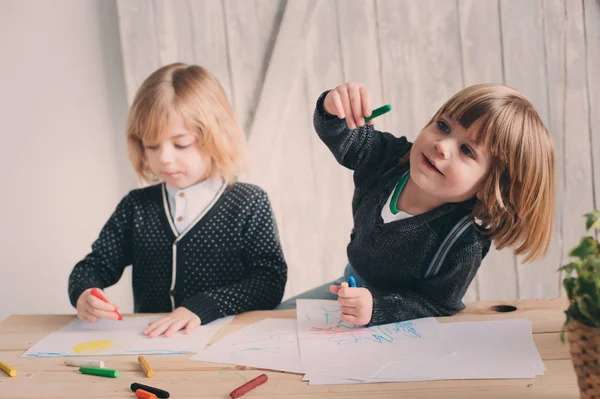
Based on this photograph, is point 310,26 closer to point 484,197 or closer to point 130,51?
point 130,51

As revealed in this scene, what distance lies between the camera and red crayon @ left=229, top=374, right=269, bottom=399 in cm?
91

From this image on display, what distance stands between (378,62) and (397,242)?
0.75 metres

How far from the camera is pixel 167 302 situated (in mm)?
1533

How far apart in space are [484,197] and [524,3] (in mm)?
848

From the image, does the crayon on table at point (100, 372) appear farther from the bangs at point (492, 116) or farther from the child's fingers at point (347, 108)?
the bangs at point (492, 116)

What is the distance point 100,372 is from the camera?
101cm

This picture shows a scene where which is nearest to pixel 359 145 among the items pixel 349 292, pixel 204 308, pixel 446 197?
pixel 446 197

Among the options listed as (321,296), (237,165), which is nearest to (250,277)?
(321,296)

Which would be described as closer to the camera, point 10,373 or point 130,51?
point 10,373

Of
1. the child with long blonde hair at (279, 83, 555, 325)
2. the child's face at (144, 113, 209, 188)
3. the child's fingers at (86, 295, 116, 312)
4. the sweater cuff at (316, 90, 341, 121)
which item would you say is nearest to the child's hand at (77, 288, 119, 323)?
the child's fingers at (86, 295, 116, 312)

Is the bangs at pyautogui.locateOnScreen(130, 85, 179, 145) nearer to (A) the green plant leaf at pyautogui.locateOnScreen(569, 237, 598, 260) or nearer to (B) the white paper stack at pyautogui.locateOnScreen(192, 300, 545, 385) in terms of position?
(B) the white paper stack at pyautogui.locateOnScreen(192, 300, 545, 385)

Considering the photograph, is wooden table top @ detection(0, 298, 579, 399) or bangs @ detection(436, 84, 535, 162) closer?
wooden table top @ detection(0, 298, 579, 399)

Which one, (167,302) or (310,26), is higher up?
(310,26)

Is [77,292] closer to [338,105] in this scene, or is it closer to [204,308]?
[204,308]
